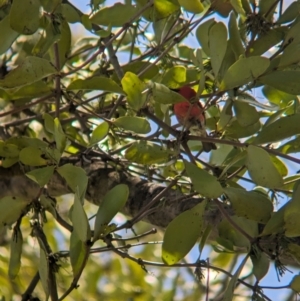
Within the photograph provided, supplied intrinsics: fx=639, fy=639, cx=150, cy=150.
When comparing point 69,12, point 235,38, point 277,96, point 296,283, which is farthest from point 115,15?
point 296,283

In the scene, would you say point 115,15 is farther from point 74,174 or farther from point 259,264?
point 259,264

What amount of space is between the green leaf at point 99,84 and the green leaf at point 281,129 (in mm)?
166

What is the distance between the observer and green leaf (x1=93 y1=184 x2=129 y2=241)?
2.25 ft

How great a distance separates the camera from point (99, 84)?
733mm

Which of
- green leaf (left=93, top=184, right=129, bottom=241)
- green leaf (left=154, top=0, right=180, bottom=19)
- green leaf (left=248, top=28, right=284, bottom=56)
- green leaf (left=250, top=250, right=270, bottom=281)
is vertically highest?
green leaf (left=154, top=0, right=180, bottom=19)

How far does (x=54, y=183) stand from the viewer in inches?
41.4

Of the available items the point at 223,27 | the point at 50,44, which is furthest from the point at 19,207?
the point at 223,27

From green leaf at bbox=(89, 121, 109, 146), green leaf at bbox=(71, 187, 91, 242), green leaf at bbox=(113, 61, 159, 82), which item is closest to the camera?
green leaf at bbox=(71, 187, 91, 242)

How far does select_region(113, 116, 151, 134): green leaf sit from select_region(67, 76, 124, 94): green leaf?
0.11 ft

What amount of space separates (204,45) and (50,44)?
188 mm

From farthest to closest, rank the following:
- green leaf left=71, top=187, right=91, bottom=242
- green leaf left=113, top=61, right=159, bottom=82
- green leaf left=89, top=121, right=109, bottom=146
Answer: green leaf left=113, top=61, right=159, bottom=82
green leaf left=89, top=121, right=109, bottom=146
green leaf left=71, top=187, right=91, bottom=242

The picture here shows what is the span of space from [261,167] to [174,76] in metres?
0.23

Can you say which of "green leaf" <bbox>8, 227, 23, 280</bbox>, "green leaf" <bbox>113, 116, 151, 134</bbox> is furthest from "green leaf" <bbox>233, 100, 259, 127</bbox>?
"green leaf" <bbox>8, 227, 23, 280</bbox>

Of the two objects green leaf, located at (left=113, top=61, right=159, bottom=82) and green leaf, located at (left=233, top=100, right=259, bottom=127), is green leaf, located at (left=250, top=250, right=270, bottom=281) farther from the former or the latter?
green leaf, located at (left=113, top=61, right=159, bottom=82)
